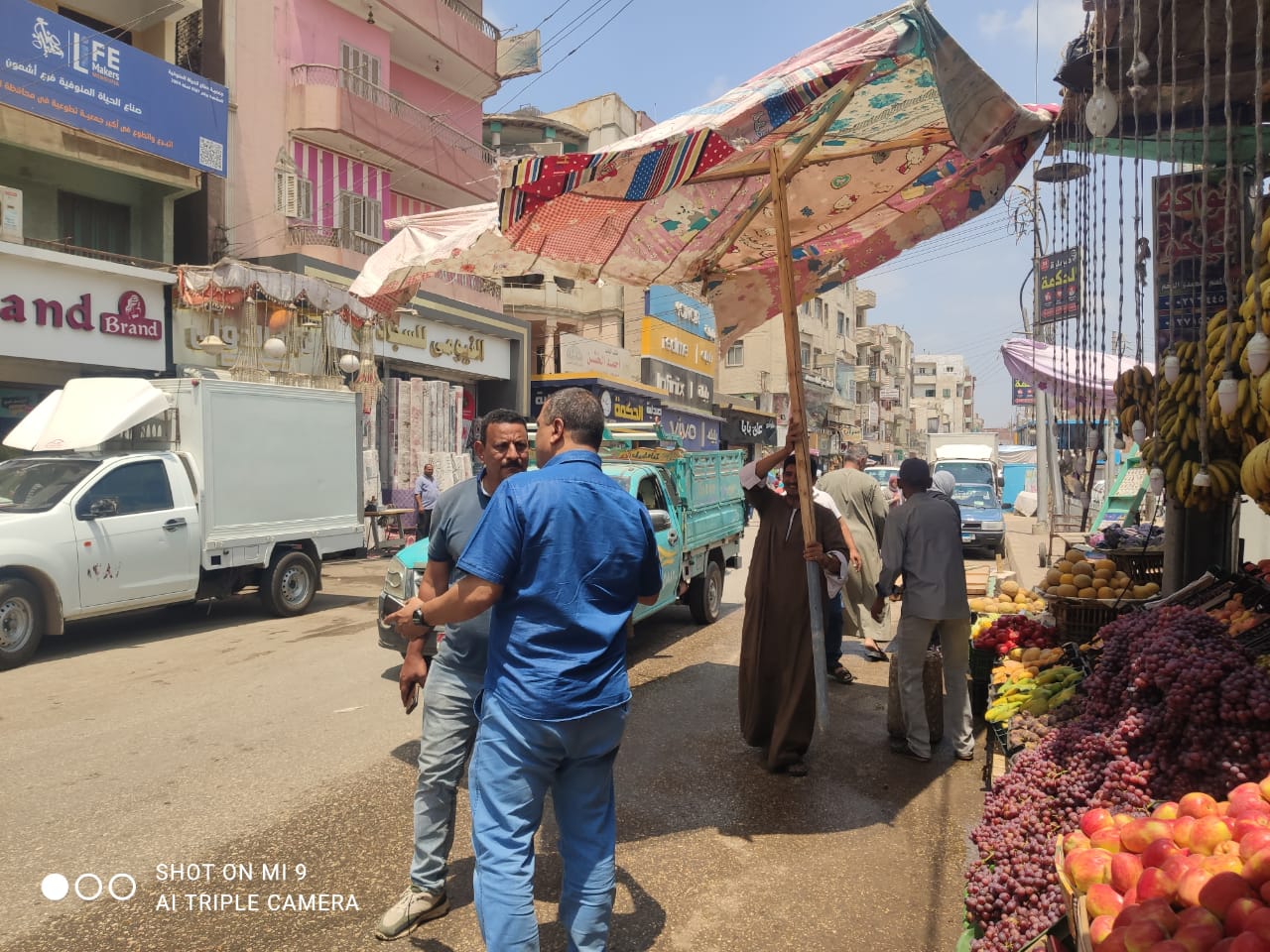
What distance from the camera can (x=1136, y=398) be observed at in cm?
496

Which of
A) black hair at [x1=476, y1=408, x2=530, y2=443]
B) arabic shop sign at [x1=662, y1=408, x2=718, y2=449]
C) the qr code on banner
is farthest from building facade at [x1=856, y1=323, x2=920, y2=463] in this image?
black hair at [x1=476, y1=408, x2=530, y2=443]

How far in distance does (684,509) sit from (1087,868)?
670 centimetres

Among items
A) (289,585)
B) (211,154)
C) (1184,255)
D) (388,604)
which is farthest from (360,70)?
(1184,255)

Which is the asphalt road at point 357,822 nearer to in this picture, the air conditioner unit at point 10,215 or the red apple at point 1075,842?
the red apple at point 1075,842

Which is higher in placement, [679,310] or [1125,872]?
[679,310]

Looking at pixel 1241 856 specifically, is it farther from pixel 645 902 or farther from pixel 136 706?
pixel 136 706

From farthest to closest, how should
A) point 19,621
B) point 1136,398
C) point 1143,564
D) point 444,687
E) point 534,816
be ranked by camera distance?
point 19,621 < point 1143,564 < point 1136,398 < point 444,687 < point 534,816

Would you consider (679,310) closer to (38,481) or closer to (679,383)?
(679,383)

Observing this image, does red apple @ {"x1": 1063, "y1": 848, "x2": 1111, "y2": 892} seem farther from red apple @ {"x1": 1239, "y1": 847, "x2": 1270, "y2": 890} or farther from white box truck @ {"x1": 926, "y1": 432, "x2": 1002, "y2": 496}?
white box truck @ {"x1": 926, "y1": 432, "x2": 1002, "y2": 496}

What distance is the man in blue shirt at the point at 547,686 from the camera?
8.36 ft

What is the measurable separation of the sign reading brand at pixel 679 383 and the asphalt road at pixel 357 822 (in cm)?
2246

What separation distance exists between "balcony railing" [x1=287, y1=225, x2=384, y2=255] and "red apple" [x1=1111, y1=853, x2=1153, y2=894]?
51.4 feet

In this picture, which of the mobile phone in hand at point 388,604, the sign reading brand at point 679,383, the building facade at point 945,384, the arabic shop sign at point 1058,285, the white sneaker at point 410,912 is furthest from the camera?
the building facade at point 945,384

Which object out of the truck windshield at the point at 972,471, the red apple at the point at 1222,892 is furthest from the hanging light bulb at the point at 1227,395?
the truck windshield at the point at 972,471
